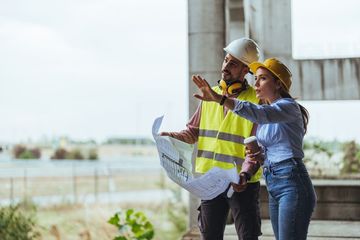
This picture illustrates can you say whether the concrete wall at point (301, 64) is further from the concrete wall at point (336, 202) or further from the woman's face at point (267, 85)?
the woman's face at point (267, 85)

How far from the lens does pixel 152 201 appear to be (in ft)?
53.9

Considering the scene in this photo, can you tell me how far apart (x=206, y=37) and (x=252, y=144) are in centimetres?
295

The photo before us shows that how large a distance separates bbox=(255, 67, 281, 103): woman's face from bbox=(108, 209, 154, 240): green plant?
3.01 meters

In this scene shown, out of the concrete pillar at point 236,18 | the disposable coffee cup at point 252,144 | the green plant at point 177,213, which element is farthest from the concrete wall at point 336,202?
the green plant at point 177,213

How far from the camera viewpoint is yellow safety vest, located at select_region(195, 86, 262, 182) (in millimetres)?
2387

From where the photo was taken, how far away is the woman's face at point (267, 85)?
2.19m

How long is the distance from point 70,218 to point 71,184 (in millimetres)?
3525

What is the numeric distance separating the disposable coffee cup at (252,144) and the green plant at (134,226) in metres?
2.88

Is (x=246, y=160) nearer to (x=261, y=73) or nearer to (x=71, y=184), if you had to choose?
(x=261, y=73)

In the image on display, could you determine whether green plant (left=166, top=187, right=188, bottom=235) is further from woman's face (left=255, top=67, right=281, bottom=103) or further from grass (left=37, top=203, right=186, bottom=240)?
woman's face (left=255, top=67, right=281, bottom=103)

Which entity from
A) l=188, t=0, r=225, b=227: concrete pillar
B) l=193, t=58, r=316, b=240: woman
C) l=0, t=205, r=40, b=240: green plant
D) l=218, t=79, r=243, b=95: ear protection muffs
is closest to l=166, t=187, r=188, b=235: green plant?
l=0, t=205, r=40, b=240: green plant

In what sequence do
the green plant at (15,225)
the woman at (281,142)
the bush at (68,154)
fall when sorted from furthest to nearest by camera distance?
the bush at (68,154)
the green plant at (15,225)
the woman at (281,142)

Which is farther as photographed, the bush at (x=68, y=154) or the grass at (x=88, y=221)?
the bush at (x=68, y=154)

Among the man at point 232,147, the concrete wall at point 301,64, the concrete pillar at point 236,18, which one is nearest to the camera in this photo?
the man at point 232,147
